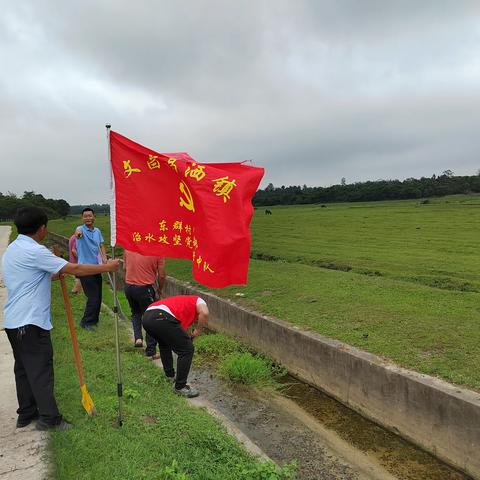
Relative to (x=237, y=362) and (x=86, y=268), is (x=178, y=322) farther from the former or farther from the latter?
(x=237, y=362)

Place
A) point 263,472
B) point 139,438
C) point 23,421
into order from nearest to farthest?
point 263,472
point 139,438
point 23,421

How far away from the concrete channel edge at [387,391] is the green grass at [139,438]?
5.74ft

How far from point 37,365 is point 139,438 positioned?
1128 millimetres

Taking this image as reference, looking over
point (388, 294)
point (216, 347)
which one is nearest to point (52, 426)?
point (216, 347)

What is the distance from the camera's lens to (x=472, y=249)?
557 inches

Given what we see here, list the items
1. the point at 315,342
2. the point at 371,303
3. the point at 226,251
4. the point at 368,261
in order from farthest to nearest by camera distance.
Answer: the point at 368,261 → the point at 371,303 → the point at 315,342 → the point at 226,251

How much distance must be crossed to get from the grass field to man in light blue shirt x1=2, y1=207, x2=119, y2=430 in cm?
393

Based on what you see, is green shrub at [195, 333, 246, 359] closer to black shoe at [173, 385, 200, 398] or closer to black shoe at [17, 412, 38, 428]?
black shoe at [173, 385, 200, 398]

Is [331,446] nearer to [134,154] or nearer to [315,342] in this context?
[315,342]

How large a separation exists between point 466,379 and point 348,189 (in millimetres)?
66701

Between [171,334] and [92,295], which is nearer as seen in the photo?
[171,334]

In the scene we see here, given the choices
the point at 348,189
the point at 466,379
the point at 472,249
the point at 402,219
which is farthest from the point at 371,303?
the point at 348,189

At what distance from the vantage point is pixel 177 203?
4.40 metres

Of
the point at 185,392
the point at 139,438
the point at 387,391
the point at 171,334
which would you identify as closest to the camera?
the point at 139,438
